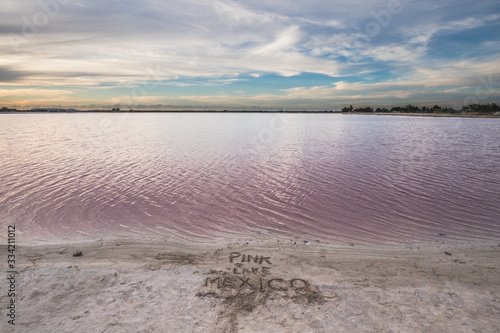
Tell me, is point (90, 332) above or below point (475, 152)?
below

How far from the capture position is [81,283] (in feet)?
23.2

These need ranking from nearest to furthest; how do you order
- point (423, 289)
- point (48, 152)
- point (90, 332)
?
point (90, 332) → point (423, 289) → point (48, 152)

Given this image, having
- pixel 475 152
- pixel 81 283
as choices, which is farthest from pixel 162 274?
pixel 475 152

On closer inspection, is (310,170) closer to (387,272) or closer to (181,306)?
(387,272)

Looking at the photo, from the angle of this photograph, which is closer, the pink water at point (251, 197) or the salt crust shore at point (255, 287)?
the salt crust shore at point (255, 287)

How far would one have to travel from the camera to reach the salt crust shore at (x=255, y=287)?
18.8 ft

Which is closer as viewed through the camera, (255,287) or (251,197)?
(255,287)

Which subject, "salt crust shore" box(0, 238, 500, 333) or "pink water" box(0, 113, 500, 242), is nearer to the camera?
"salt crust shore" box(0, 238, 500, 333)

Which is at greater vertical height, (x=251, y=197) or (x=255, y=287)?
(x=251, y=197)

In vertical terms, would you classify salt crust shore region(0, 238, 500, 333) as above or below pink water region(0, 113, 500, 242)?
below

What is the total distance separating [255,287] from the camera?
688 cm

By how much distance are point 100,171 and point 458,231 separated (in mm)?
21881

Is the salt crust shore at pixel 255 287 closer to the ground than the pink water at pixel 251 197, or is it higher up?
closer to the ground

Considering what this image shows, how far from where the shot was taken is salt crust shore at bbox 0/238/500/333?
5719 mm
